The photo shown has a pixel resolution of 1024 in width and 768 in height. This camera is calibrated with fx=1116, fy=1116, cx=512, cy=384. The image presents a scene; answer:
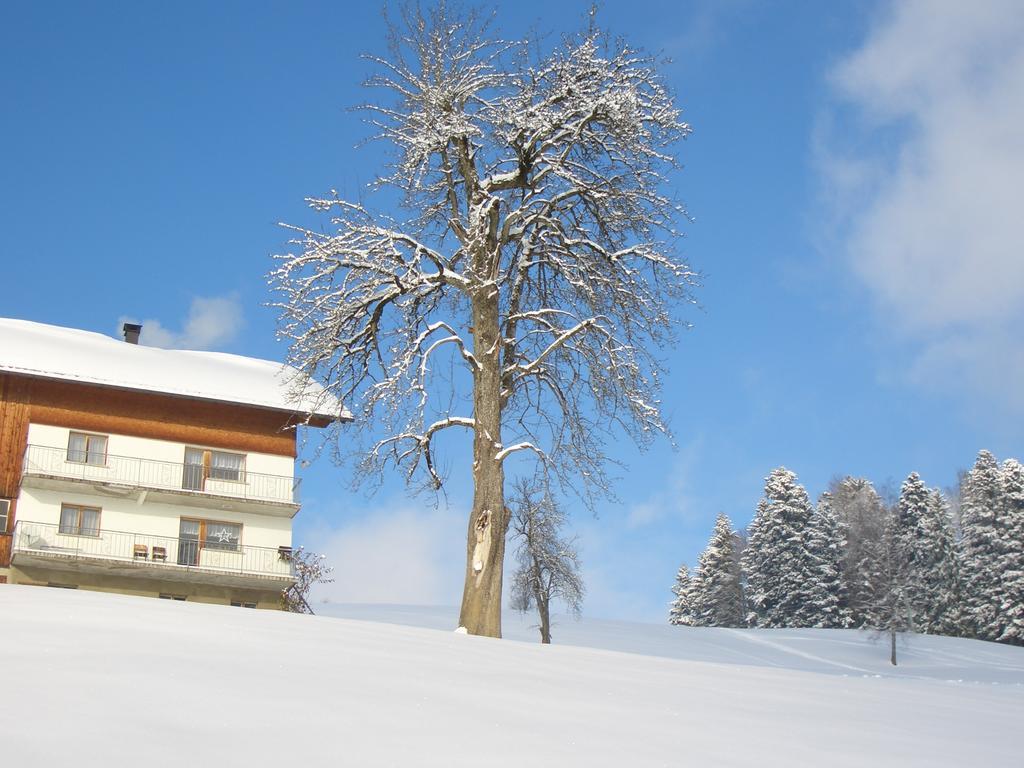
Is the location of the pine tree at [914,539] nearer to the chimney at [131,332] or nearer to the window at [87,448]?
the chimney at [131,332]

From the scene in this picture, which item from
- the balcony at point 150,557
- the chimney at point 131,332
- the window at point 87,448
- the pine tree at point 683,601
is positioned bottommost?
the pine tree at point 683,601

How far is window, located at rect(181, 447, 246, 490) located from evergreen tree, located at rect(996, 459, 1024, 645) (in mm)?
51666

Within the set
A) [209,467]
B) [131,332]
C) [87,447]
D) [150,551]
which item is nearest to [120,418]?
[87,447]

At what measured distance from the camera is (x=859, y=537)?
7700 cm

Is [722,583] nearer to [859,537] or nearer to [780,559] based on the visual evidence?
[780,559]

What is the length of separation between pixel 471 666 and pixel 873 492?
8026cm

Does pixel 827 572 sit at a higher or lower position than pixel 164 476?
lower

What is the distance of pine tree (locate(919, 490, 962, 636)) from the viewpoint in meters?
75.4

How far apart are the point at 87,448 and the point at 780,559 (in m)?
54.2

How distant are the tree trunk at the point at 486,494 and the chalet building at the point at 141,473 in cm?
1789

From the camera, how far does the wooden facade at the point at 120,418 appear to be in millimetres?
36781

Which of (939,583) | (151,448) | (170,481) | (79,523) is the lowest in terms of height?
(939,583)

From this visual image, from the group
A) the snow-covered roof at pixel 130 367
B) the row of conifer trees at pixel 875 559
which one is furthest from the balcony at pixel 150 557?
the row of conifer trees at pixel 875 559

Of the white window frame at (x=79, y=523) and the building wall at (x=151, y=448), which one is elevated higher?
the building wall at (x=151, y=448)
